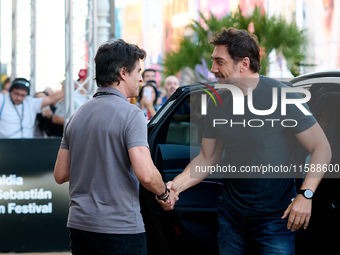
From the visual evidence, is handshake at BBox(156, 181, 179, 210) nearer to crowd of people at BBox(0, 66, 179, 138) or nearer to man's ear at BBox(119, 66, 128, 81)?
man's ear at BBox(119, 66, 128, 81)

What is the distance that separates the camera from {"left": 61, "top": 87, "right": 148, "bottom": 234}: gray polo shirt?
2373 millimetres

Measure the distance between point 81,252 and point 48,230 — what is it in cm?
328

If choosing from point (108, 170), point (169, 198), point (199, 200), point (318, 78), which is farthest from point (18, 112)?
point (108, 170)

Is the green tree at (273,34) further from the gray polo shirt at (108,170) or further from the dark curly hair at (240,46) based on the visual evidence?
the gray polo shirt at (108,170)

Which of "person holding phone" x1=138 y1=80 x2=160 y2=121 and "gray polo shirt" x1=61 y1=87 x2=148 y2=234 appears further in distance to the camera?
"person holding phone" x1=138 y1=80 x2=160 y2=121

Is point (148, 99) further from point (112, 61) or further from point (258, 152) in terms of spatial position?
point (112, 61)

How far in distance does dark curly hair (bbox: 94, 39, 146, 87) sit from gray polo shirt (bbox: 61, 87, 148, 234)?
0.31 ft

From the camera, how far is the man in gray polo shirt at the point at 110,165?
237 cm

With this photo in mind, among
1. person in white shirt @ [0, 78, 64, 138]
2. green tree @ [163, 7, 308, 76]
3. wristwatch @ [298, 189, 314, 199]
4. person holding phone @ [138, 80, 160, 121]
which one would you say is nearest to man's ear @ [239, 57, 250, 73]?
wristwatch @ [298, 189, 314, 199]

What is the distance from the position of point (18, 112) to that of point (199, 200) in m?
4.07

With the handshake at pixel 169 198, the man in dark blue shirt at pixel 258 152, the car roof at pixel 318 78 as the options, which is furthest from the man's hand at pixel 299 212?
the car roof at pixel 318 78

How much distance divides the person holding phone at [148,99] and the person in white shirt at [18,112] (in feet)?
4.96

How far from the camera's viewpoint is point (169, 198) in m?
2.85

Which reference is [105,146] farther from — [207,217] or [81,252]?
[207,217]
